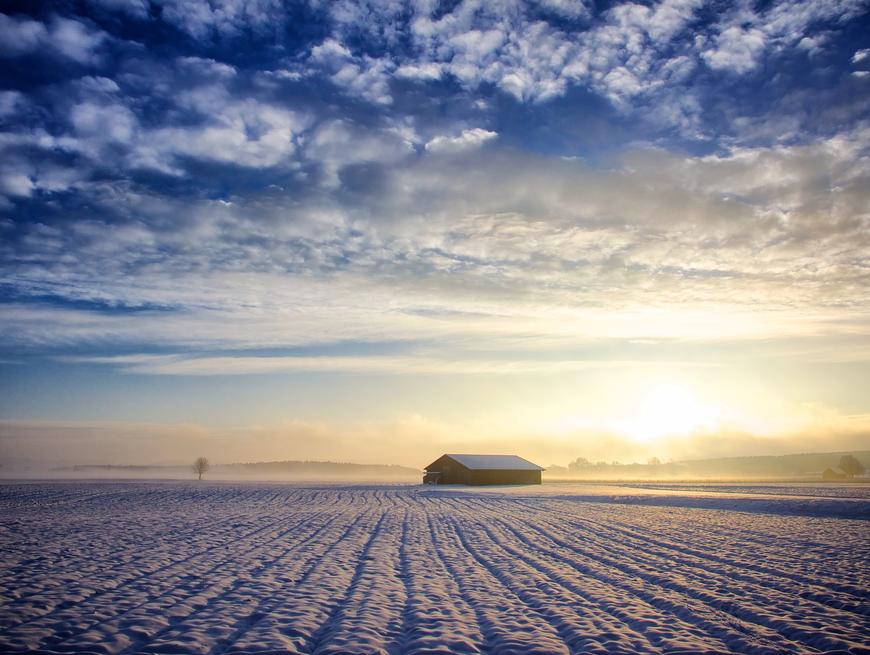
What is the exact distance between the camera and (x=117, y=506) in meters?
31.2

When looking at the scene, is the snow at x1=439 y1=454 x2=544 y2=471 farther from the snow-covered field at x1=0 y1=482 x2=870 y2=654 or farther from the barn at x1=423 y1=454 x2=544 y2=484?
the snow-covered field at x1=0 y1=482 x2=870 y2=654

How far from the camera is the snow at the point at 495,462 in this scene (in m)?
72.1

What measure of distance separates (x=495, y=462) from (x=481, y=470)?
17.3 ft

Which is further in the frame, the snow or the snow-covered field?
the snow

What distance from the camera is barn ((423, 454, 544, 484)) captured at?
233ft

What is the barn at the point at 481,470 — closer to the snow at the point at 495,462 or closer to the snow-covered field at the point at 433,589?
the snow at the point at 495,462

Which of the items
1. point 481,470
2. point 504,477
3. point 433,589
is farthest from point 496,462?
point 433,589

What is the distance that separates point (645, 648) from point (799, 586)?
18.6ft

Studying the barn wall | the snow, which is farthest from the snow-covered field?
the snow

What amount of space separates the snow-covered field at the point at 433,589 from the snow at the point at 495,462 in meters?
51.9

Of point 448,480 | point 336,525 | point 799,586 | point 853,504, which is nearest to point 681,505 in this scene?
point 853,504

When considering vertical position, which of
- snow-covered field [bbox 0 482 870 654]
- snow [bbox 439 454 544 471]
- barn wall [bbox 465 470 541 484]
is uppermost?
snow-covered field [bbox 0 482 870 654]

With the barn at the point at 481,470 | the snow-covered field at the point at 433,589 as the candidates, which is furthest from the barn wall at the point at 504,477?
the snow-covered field at the point at 433,589

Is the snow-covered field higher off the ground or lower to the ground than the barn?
higher
